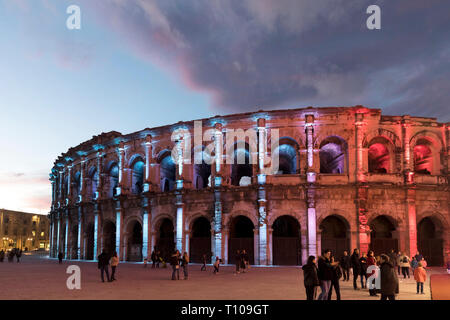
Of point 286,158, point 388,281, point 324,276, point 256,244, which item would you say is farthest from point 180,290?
point 286,158

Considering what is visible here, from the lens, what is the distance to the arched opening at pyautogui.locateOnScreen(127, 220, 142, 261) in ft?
110

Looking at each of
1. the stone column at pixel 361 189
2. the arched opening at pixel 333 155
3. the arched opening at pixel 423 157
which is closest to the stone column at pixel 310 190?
the arched opening at pixel 333 155

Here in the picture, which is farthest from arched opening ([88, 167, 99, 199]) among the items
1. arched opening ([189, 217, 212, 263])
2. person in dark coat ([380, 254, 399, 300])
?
person in dark coat ([380, 254, 399, 300])

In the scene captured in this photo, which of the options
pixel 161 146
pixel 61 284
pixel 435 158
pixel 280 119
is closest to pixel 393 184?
pixel 435 158

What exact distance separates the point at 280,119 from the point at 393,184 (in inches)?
345

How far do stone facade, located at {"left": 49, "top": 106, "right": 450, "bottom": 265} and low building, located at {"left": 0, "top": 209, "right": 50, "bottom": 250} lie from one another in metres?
69.8

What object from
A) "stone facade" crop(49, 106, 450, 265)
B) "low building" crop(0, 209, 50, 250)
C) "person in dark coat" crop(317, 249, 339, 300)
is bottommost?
"low building" crop(0, 209, 50, 250)

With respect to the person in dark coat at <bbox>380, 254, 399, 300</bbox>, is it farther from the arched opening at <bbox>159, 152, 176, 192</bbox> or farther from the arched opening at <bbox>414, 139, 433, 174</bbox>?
the arched opening at <bbox>159, 152, 176, 192</bbox>

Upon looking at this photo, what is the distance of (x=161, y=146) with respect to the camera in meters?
32.6

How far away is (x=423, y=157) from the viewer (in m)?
29.9

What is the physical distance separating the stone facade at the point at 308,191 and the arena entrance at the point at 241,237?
2.8 inches

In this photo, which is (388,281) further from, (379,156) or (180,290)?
(379,156)

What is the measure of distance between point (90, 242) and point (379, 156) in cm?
2793

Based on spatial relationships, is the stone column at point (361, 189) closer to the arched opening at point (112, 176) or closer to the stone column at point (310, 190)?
the stone column at point (310, 190)
